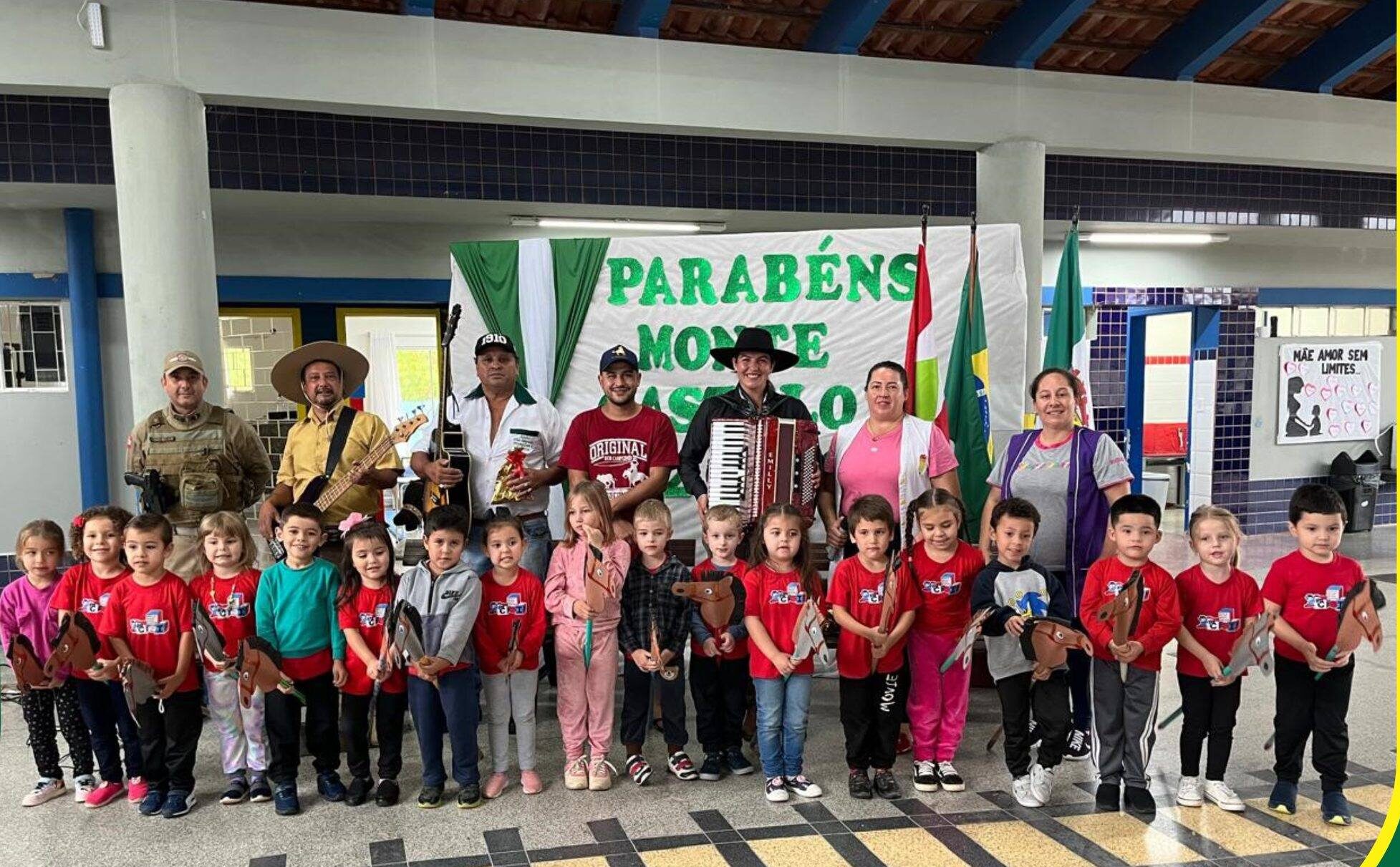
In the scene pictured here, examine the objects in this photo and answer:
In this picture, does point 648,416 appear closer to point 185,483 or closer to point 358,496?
point 358,496

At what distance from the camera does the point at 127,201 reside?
4918 millimetres

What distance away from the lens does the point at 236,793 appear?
11.6 ft

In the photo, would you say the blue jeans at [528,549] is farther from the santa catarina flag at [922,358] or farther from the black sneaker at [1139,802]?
the black sneaker at [1139,802]

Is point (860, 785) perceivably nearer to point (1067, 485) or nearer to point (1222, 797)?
point (1222, 797)

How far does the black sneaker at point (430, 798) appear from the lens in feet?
11.5

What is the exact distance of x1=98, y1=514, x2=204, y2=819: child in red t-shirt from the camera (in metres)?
3.45

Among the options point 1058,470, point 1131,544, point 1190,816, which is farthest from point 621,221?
point 1190,816

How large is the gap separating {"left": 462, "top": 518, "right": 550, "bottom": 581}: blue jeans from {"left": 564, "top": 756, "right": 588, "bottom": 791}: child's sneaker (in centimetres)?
81

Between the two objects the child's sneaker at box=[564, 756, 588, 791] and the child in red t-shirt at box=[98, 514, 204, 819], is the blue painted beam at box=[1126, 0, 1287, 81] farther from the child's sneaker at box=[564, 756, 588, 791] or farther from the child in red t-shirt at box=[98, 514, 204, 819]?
the child in red t-shirt at box=[98, 514, 204, 819]

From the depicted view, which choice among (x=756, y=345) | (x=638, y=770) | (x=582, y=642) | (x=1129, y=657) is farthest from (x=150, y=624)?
(x=1129, y=657)

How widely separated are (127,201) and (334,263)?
291 cm

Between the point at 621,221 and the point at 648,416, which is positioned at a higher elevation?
the point at 621,221

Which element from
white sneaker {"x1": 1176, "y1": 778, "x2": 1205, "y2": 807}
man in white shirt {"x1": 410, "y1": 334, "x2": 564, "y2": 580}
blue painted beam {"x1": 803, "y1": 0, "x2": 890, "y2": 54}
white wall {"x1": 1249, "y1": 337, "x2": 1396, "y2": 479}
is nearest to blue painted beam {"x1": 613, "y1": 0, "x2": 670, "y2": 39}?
blue painted beam {"x1": 803, "y1": 0, "x2": 890, "y2": 54}

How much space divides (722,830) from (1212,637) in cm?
190
